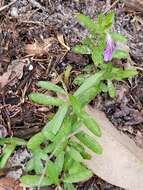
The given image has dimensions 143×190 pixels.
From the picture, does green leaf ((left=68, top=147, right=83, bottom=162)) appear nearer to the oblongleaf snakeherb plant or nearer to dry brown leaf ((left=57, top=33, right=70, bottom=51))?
the oblongleaf snakeherb plant

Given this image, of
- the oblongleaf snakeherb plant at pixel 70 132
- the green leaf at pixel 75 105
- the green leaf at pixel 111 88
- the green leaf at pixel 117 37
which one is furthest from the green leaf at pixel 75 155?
the green leaf at pixel 117 37

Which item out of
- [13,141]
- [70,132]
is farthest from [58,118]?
[13,141]

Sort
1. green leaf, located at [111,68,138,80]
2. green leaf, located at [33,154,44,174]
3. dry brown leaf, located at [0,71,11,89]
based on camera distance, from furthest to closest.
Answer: dry brown leaf, located at [0,71,11,89]
green leaf, located at [111,68,138,80]
green leaf, located at [33,154,44,174]

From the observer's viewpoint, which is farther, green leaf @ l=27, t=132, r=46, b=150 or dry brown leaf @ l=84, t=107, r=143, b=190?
dry brown leaf @ l=84, t=107, r=143, b=190

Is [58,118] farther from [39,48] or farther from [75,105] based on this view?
[39,48]

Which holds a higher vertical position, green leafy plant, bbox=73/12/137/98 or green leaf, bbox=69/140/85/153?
green leafy plant, bbox=73/12/137/98

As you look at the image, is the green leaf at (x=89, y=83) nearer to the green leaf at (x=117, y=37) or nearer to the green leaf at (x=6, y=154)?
the green leaf at (x=117, y=37)

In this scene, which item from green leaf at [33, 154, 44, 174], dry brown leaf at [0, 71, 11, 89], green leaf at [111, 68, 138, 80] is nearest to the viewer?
green leaf at [33, 154, 44, 174]

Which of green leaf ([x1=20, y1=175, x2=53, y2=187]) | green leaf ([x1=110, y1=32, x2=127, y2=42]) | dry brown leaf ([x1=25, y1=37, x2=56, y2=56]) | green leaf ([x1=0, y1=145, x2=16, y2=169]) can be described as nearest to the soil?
dry brown leaf ([x1=25, y1=37, x2=56, y2=56])
